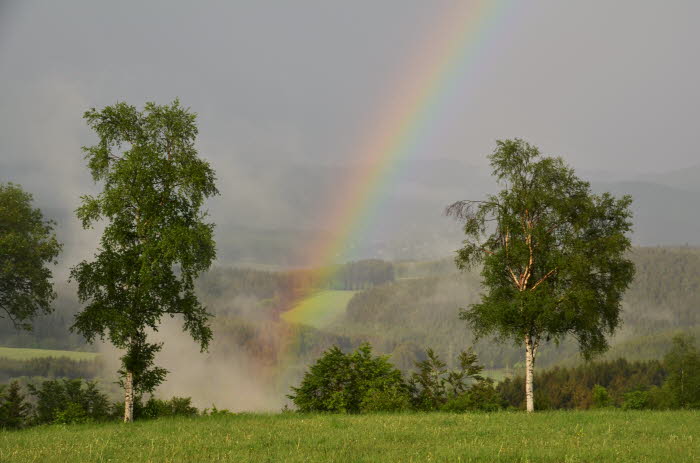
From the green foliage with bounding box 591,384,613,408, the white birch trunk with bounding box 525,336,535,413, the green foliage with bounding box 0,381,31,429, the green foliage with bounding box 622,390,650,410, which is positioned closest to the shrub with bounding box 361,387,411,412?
the white birch trunk with bounding box 525,336,535,413

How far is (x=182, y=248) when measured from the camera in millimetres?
27906

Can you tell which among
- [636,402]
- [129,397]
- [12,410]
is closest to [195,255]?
[129,397]

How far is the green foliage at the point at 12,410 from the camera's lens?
31156 mm

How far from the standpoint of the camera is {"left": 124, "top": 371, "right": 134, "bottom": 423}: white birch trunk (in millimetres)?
28125

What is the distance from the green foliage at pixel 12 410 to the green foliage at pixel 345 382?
52.1 feet

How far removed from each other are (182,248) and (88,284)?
557 centimetres

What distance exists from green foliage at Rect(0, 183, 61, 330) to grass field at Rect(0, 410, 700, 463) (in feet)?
50.5

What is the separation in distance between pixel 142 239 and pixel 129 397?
329 inches

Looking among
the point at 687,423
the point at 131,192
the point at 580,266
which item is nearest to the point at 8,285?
the point at 131,192

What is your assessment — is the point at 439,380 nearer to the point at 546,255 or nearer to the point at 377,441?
the point at 546,255

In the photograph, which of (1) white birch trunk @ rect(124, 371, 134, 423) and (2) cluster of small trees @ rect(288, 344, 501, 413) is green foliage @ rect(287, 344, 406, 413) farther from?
(1) white birch trunk @ rect(124, 371, 134, 423)

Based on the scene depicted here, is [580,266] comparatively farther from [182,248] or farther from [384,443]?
[182,248]

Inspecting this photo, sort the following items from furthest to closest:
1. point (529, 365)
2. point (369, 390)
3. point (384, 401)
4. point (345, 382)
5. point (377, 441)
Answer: point (345, 382), point (529, 365), point (369, 390), point (384, 401), point (377, 441)

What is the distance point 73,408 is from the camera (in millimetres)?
27453
